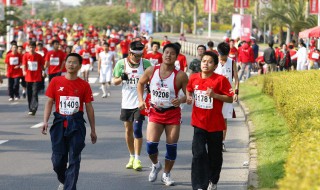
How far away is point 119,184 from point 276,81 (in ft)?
29.4

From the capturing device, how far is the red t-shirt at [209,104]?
9.48 m

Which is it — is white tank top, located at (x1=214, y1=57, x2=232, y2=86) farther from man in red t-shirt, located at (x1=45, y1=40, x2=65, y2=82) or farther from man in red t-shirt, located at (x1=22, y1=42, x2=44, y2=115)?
man in red t-shirt, located at (x1=45, y1=40, x2=65, y2=82)

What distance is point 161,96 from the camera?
1020 centimetres

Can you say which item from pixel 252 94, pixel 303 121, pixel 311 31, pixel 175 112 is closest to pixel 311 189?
pixel 175 112

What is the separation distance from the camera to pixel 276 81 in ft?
61.5

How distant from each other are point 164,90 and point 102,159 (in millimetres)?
2661

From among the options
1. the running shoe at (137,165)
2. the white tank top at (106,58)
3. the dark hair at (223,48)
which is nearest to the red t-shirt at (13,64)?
the white tank top at (106,58)

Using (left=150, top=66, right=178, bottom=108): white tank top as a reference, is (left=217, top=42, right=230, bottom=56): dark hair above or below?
above

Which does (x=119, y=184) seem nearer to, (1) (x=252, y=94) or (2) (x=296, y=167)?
(2) (x=296, y=167)

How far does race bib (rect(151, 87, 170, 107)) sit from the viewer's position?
10172 mm

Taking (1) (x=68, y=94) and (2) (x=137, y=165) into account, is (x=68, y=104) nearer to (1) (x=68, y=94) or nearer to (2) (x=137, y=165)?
(1) (x=68, y=94)

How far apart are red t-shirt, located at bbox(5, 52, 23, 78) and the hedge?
21.6 ft

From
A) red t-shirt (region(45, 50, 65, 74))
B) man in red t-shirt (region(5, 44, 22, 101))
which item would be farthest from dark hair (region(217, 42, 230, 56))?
man in red t-shirt (region(5, 44, 22, 101))

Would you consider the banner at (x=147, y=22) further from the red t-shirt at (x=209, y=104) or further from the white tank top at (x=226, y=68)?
the red t-shirt at (x=209, y=104)
